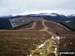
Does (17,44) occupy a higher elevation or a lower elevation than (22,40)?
higher

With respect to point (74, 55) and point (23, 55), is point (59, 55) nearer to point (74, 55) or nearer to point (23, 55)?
point (74, 55)

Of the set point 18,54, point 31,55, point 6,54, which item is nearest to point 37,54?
point 31,55

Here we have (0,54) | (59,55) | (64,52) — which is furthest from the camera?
(64,52)

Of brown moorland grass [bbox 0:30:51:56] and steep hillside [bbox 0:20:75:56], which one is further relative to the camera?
steep hillside [bbox 0:20:75:56]

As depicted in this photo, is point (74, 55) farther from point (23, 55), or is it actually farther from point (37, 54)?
point (23, 55)

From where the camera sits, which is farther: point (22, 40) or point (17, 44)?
point (22, 40)

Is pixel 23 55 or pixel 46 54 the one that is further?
pixel 46 54

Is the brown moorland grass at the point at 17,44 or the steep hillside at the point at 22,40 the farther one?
the steep hillside at the point at 22,40

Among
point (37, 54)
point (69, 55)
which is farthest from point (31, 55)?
point (69, 55)

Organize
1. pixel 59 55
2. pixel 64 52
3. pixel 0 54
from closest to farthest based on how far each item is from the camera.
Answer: pixel 0 54 → pixel 59 55 → pixel 64 52
